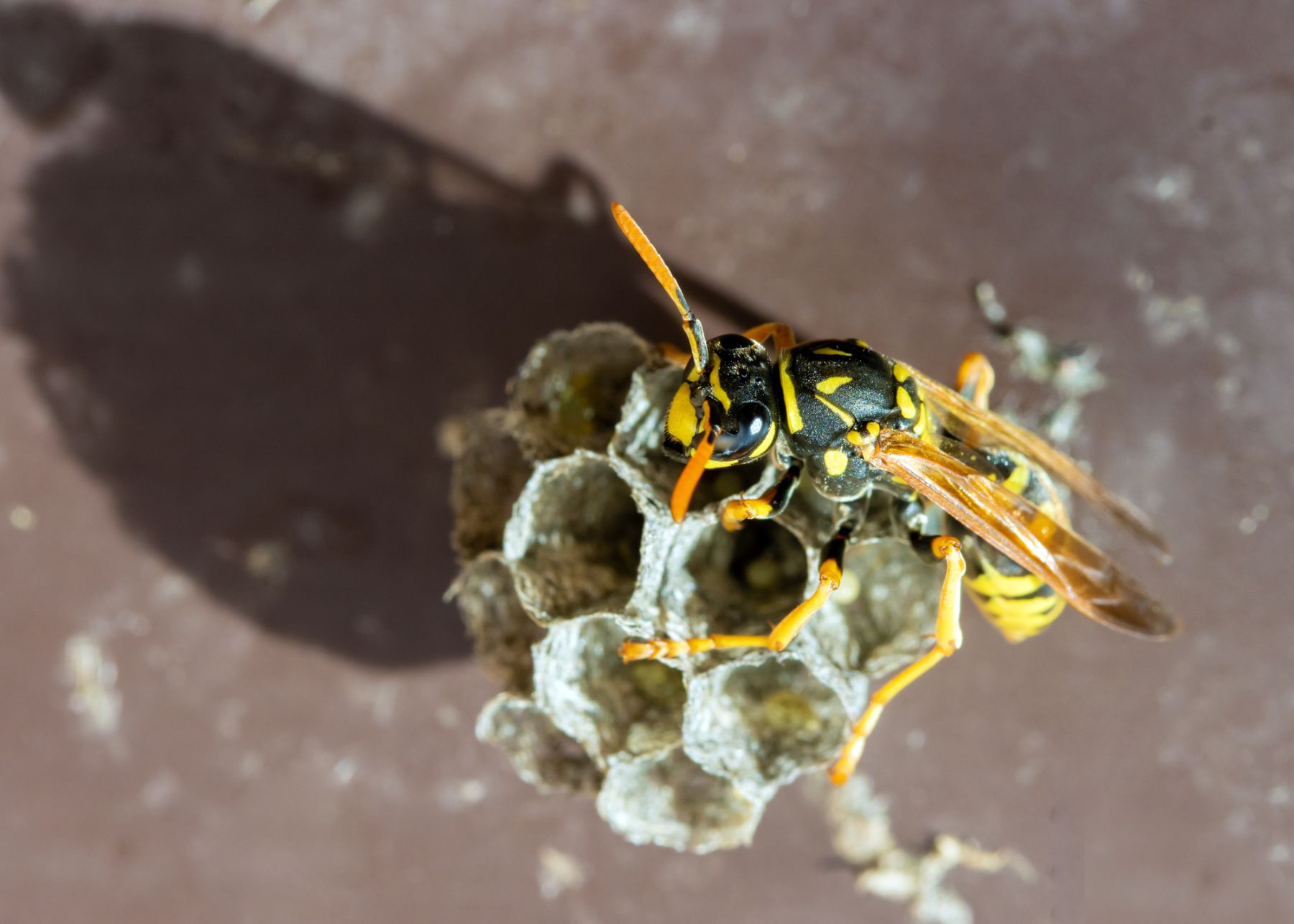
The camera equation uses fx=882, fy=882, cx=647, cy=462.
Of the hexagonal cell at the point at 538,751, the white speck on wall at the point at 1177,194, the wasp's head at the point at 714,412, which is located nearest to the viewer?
the wasp's head at the point at 714,412

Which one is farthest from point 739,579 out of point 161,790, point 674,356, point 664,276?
point 161,790

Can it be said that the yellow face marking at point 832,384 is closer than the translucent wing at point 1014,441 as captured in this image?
Yes

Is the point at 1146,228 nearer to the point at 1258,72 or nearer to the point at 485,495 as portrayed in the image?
the point at 1258,72

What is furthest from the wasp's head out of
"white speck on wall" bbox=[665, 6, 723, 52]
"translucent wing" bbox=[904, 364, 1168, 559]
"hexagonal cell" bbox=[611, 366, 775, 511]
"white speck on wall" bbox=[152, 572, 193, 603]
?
"white speck on wall" bbox=[152, 572, 193, 603]

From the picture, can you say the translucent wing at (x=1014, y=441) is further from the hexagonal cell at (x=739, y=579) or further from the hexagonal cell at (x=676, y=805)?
the hexagonal cell at (x=676, y=805)

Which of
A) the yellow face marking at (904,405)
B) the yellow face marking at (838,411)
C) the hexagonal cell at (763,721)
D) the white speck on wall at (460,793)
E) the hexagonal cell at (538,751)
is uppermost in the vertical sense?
the yellow face marking at (904,405)

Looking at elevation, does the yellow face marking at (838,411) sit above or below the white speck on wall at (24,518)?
above

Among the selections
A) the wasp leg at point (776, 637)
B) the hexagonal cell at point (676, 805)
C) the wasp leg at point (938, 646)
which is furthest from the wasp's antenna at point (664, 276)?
the hexagonal cell at point (676, 805)
